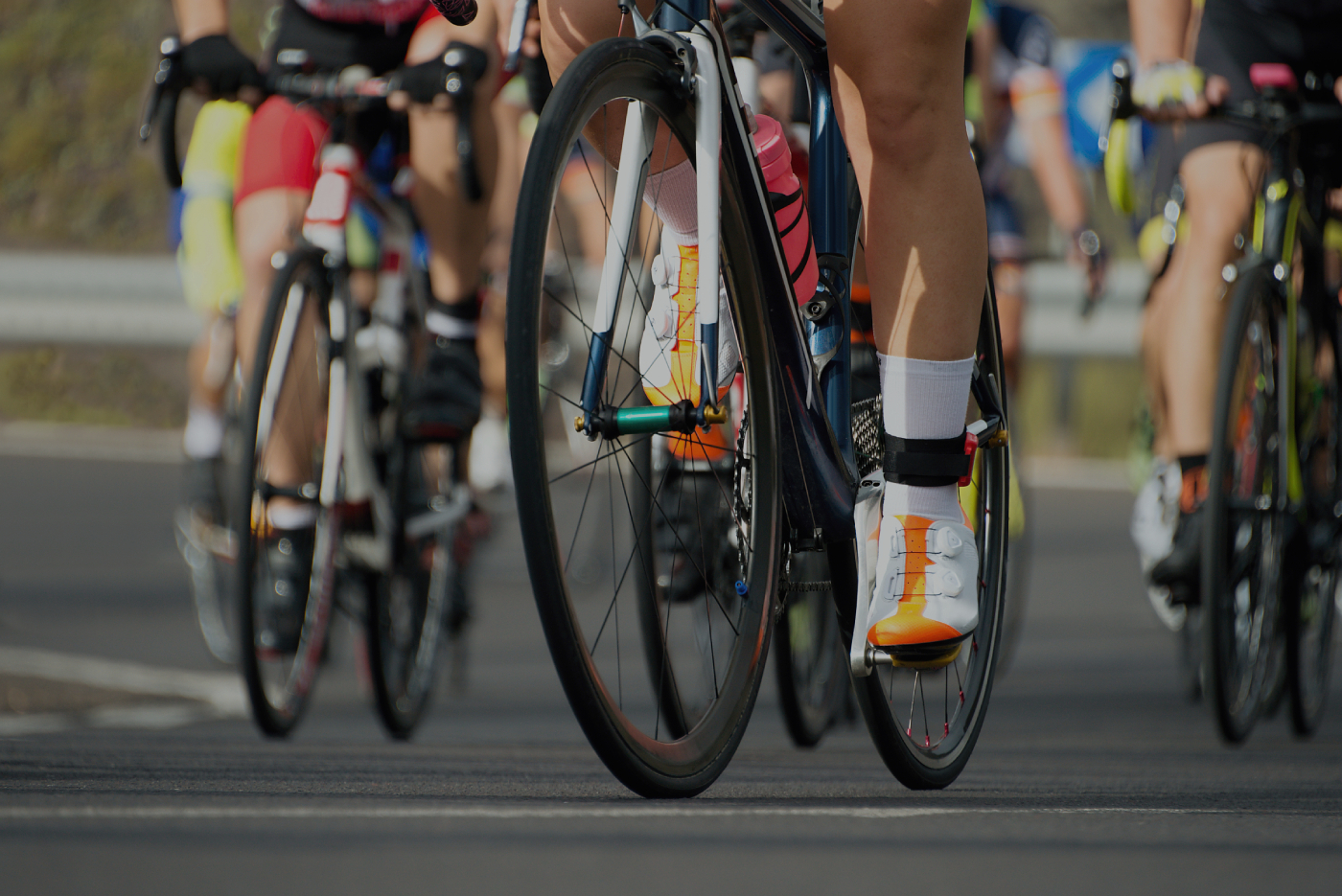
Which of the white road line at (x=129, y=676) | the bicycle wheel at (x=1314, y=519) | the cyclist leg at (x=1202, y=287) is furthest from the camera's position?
the white road line at (x=129, y=676)

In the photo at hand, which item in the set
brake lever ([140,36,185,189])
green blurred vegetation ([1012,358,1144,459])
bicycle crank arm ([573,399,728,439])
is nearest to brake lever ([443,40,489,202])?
brake lever ([140,36,185,189])

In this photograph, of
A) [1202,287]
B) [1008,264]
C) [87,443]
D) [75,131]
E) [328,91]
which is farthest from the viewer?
[75,131]

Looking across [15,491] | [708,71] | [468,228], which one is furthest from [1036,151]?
[708,71]

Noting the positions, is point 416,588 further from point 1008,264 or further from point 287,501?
point 1008,264

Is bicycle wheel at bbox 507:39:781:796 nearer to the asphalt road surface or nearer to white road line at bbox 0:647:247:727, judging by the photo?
the asphalt road surface

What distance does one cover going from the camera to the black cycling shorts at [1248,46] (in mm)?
4594

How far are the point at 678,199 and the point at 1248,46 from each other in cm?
240

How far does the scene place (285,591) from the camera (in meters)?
4.38

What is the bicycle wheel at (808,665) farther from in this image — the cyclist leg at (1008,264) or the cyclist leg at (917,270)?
the cyclist leg at (1008,264)

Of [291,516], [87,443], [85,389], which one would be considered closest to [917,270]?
[291,516]

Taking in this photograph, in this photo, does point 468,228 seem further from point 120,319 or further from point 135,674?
point 120,319

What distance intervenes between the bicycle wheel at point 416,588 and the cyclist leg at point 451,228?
14 centimetres

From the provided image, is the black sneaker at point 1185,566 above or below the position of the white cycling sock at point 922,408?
below

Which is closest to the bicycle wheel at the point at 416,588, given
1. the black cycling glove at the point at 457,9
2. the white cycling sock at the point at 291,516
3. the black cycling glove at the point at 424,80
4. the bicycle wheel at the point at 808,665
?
the white cycling sock at the point at 291,516
